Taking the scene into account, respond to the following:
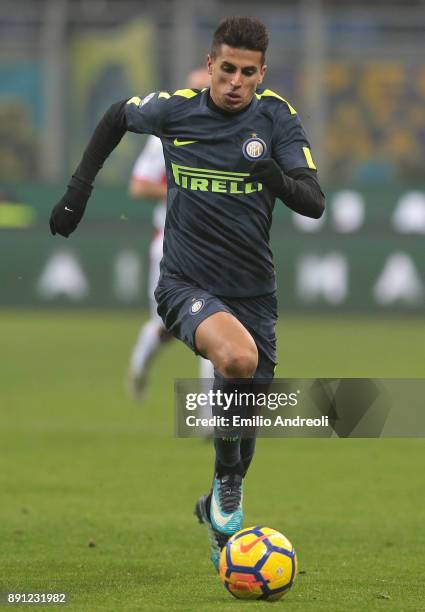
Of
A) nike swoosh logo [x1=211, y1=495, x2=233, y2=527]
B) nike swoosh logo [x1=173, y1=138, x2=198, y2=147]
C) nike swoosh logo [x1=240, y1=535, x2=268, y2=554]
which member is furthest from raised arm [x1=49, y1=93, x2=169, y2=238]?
nike swoosh logo [x1=240, y1=535, x2=268, y2=554]

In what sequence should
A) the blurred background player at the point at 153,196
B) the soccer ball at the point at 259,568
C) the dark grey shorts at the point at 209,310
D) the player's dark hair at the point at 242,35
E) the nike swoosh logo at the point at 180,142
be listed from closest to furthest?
the soccer ball at the point at 259,568 → the player's dark hair at the point at 242,35 → the dark grey shorts at the point at 209,310 → the nike swoosh logo at the point at 180,142 → the blurred background player at the point at 153,196

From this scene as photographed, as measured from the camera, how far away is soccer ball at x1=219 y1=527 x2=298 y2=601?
5.53 m

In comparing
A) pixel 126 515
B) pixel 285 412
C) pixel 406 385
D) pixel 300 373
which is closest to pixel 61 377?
pixel 300 373

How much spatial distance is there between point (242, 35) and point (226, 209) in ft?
2.44

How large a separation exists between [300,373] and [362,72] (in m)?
11.7

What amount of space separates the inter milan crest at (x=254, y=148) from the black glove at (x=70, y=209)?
0.85 meters

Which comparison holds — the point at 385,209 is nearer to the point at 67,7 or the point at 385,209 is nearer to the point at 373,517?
the point at 67,7

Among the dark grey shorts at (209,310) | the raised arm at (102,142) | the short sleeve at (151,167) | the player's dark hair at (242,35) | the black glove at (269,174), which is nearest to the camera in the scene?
the black glove at (269,174)

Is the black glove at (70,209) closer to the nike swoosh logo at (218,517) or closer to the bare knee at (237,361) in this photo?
the bare knee at (237,361)

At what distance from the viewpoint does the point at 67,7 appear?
24.9 meters

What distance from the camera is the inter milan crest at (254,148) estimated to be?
6.17 meters

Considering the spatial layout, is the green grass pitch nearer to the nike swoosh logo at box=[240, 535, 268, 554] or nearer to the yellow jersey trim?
the nike swoosh logo at box=[240, 535, 268, 554]

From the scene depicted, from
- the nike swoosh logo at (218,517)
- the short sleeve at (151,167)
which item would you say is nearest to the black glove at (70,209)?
the nike swoosh logo at (218,517)

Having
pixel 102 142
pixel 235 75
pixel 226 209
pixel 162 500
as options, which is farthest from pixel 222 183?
pixel 162 500
